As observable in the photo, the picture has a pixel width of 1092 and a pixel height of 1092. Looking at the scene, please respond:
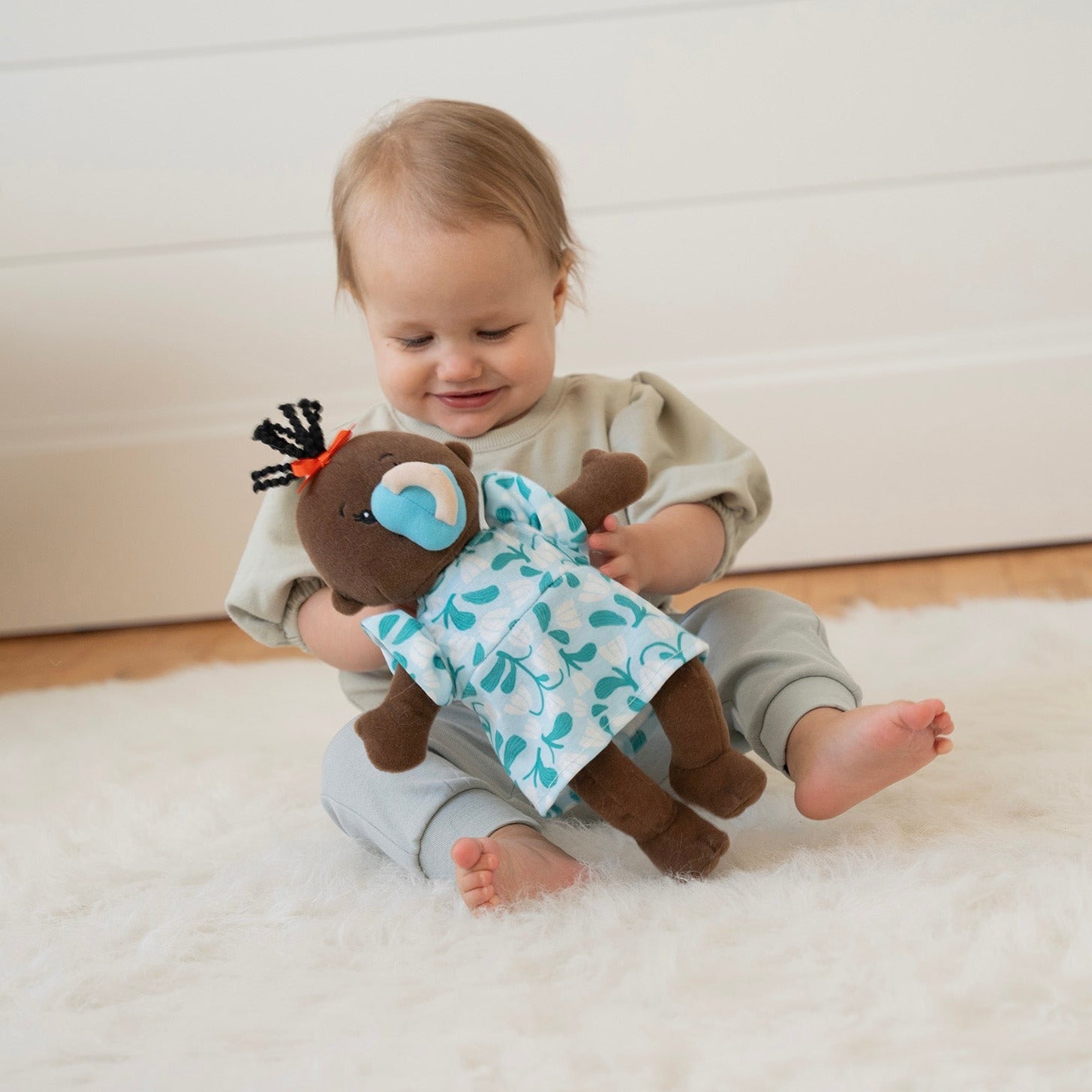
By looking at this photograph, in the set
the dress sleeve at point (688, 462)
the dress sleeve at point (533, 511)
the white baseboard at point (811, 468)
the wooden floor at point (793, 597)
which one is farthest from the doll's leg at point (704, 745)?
the white baseboard at point (811, 468)

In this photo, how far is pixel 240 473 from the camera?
1.76 metres

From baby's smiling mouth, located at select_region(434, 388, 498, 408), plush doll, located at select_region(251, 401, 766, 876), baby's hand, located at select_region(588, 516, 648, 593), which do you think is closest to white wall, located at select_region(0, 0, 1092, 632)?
baby's smiling mouth, located at select_region(434, 388, 498, 408)

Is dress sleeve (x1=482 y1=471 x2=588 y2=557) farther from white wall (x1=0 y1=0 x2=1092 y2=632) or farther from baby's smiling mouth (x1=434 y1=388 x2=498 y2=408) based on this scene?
white wall (x1=0 y1=0 x2=1092 y2=632)

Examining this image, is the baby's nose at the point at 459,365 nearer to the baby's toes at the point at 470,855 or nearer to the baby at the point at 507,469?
the baby at the point at 507,469

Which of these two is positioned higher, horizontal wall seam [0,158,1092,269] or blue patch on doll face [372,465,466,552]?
blue patch on doll face [372,465,466,552]

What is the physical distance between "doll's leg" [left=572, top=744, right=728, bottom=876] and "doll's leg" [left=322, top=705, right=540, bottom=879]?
0.32 ft

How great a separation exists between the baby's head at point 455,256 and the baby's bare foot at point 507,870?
1.10 feet

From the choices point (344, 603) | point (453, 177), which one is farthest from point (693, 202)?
point (344, 603)

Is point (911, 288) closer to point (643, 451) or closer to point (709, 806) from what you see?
point (643, 451)

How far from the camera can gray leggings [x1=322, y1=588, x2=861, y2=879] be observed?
2.58ft

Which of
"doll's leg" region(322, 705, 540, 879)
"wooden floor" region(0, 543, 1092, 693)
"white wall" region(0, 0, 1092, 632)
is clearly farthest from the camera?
"white wall" region(0, 0, 1092, 632)

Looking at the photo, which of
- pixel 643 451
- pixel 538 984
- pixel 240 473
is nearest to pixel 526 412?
pixel 643 451

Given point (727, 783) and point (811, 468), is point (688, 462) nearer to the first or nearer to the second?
point (727, 783)

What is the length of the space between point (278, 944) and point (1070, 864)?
1.44 feet
